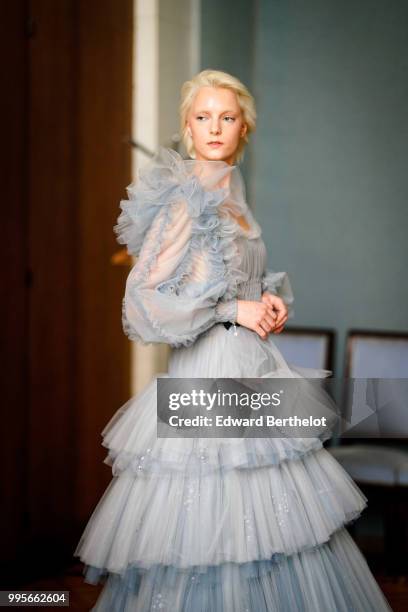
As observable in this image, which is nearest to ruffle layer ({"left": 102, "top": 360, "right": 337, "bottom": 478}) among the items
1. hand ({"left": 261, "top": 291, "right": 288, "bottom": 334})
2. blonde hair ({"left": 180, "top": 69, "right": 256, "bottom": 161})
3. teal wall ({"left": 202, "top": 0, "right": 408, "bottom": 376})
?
hand ({"left": 261, "top": 291, "right": 288, "bottom": 334})

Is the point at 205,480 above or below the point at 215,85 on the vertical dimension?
below

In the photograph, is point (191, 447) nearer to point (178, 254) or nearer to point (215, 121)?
point (178, 254)

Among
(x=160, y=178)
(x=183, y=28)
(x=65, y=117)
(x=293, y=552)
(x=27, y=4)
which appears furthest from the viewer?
(x=183, y=28)

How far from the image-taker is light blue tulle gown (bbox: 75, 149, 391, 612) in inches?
64.4

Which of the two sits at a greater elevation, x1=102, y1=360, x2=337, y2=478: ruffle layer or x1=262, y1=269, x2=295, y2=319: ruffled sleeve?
x1=262, y1=269, x2=295, y2=319: ruffled sleeve

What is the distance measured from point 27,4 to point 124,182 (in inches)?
34.1

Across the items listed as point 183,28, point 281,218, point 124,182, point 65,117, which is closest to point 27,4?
point 65,117

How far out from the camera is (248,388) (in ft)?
5.85

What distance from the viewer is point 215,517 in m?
1.64

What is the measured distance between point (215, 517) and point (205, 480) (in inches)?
3.2

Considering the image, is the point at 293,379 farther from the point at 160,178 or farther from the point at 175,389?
the point at 160,178

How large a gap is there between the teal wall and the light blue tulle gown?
6.89 feet

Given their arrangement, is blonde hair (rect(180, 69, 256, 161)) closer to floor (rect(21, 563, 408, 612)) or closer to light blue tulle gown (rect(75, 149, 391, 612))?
light blue tulle gown (rect(75, 149, 391, 612))

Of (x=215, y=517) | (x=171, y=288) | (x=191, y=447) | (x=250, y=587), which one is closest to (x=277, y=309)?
(x=171, y=288)
